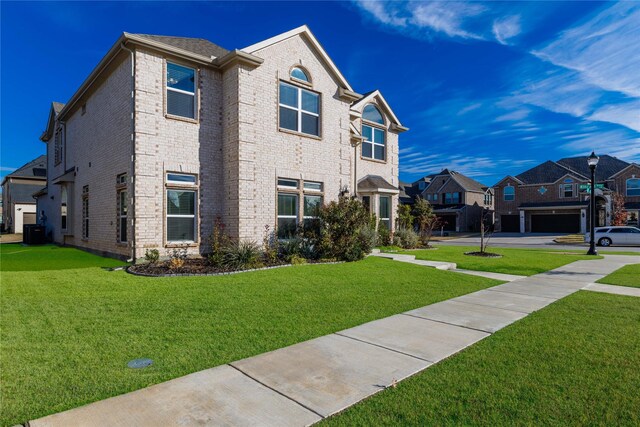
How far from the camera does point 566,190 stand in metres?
42.2

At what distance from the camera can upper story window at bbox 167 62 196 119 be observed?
11539 mm

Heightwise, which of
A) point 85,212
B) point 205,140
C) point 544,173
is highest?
point 544,173

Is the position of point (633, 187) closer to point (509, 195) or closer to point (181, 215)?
point (509, 195)

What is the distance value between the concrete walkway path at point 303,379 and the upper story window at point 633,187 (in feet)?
152

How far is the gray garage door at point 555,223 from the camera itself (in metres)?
40.9

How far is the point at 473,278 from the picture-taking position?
9773 millimetres

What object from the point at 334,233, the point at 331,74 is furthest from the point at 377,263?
the point at 331,74

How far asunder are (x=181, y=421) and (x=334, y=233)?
32.8ft

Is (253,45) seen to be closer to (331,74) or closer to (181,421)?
(331,74)

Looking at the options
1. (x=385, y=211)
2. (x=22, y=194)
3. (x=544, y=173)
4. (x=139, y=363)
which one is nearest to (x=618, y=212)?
(x=544, y=173)

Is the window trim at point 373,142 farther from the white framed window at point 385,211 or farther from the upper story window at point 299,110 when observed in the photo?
the upper story window at point 299,110

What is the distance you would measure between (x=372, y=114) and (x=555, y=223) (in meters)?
34.6

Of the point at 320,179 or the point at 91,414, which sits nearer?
the point at 91,414

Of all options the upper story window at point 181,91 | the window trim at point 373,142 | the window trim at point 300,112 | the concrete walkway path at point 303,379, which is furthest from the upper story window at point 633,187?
the upper story window at point 181,91
